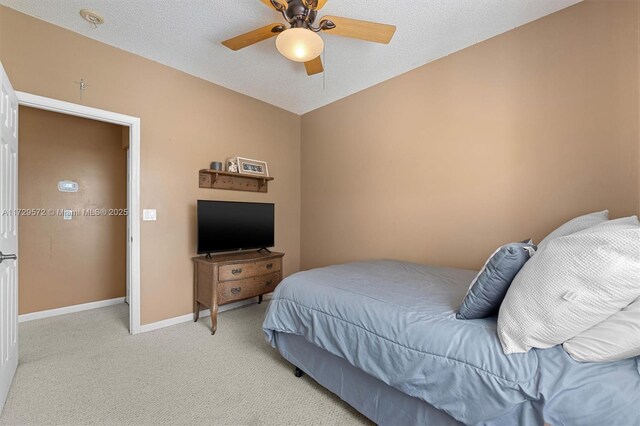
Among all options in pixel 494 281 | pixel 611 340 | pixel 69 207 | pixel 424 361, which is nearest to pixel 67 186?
pixel 69 207

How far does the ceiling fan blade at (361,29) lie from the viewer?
1.88 metres

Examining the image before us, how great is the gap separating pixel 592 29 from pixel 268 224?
129 inches

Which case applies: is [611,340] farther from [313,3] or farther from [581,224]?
[313,3]

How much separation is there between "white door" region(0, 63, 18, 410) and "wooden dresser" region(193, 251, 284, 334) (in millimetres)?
1339

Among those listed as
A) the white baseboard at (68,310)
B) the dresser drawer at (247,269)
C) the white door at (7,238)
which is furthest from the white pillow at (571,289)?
the white baseboard at (68,310)

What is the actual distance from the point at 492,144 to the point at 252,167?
8.44 ft

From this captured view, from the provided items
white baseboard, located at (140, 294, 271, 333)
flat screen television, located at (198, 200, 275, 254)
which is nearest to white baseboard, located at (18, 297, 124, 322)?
white baseboard, located at (140, 294, 271, 333)

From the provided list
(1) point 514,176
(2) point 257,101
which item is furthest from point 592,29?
(2) point 257,101

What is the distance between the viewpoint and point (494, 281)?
4.01 ft

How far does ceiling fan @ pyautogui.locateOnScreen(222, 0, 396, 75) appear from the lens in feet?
5.86

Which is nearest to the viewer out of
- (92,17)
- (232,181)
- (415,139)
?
(92,17)

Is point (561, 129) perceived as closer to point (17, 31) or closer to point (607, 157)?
point (607, 157)

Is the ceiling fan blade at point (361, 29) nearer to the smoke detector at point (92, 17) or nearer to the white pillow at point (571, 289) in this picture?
the white pillow at point (571, 289)

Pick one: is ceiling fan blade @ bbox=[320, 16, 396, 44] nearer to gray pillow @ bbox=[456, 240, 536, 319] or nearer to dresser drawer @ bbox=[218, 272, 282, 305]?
gray pillow @ bbox=[456, 240, 536, 319]
